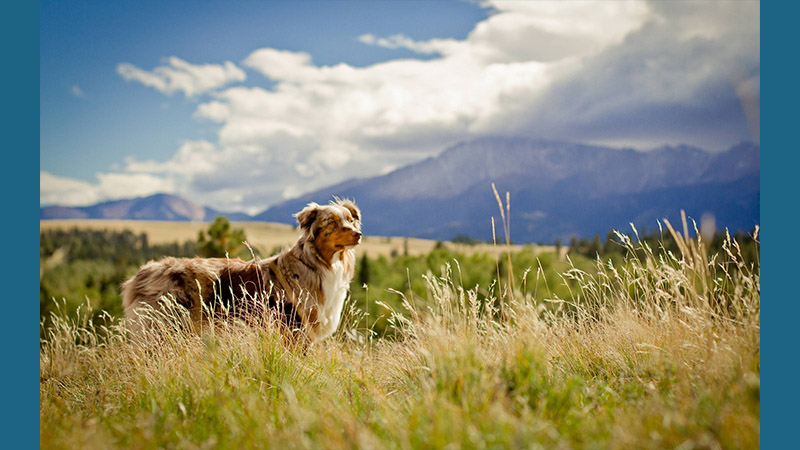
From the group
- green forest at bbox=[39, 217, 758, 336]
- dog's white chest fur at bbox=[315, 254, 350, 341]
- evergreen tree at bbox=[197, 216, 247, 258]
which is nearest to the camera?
green forest at bbox=[39, 217, 758, 336]

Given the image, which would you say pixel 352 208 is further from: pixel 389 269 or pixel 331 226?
pixel 389 269

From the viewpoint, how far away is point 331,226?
4.88 m

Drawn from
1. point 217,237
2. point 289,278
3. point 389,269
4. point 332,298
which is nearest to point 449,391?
point 332,298

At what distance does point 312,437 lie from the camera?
2.44 meters

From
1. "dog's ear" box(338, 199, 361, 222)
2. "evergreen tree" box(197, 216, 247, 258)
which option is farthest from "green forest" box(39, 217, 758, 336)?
"dog's ear" box(338, 199, 361, 222)

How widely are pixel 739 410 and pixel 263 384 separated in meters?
2.57

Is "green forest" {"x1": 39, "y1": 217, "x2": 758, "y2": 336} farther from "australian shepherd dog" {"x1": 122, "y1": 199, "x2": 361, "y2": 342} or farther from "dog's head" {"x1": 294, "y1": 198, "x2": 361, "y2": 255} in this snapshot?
"dog's head" {"x1": 294, "y1": 198, "x2": 361, "y2": 255}

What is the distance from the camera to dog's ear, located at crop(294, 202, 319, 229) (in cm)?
502

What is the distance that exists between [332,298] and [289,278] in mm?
475

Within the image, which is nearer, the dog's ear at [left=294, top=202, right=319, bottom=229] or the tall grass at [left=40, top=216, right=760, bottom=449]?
the tall grass at [left=40, top=216, right=760, bottom=449]

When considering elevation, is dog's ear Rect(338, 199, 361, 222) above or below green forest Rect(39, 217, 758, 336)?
above

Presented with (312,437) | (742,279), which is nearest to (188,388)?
(312,437)

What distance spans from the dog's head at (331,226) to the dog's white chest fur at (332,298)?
0.71 feet

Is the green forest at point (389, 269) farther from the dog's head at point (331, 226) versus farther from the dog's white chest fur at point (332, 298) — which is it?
the dog's head at point (331, 226)
